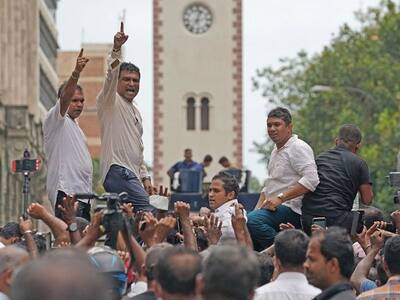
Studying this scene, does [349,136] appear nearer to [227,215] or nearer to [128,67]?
[227,215]

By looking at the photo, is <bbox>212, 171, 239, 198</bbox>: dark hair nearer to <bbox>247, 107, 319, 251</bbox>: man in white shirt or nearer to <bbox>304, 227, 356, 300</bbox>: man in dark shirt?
<bbox>247, 107, 319, 251</bbox>: man in white shirt

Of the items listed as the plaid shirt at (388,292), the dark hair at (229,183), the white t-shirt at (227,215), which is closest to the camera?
the plaid shirt at (388,292)

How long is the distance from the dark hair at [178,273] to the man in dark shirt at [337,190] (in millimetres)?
7243

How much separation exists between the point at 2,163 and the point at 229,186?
151ft

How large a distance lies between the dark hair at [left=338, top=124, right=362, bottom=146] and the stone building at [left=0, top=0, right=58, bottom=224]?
1576 inches

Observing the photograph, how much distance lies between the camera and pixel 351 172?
16672 mm

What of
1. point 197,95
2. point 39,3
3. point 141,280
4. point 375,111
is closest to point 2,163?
point 39,3

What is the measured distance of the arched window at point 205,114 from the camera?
3824 inches

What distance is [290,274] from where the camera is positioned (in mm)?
11625

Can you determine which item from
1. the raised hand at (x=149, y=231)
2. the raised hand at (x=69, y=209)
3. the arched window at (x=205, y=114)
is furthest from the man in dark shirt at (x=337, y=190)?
the arched window at (x=205, y=114)

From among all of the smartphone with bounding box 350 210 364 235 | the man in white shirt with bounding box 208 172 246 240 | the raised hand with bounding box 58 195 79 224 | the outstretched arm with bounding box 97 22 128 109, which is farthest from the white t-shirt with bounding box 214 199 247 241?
the raised hand with bounding box 58 195 79 224

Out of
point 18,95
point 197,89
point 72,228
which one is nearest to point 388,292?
point 72,228

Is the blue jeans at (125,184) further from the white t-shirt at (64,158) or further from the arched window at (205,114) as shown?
the arched window at (205,114)

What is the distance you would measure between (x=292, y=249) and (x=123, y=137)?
521 centimetres
